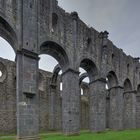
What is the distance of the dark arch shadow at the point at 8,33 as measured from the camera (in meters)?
11.5

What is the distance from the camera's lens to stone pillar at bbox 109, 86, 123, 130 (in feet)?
70.1

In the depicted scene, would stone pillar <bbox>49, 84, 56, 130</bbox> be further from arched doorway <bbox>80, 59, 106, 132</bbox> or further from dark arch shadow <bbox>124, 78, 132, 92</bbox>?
dark arch shadow <bbox>124, 78, 132, 92</bbox>

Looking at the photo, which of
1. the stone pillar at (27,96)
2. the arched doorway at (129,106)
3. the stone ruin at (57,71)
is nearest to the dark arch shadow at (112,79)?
the stone ruin at (57,71)

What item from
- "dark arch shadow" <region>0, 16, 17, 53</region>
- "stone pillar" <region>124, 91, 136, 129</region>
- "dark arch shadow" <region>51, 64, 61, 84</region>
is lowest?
"stone pillar" <region>124, 91, 136, 129</region>

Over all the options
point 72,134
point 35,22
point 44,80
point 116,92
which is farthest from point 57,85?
point 35,22

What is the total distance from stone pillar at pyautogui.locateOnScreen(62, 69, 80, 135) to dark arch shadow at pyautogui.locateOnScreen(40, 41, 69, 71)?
0.66 metres

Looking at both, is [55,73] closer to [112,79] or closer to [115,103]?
[112,79]

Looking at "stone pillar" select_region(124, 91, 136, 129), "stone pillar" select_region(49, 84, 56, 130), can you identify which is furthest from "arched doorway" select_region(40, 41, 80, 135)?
"stone pillar" select_region(124, 91, 136, 129)

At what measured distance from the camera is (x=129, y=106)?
25.0 meters

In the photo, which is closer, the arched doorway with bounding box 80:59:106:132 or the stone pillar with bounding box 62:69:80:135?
the stone pillar with bounding box 62:69:80:135

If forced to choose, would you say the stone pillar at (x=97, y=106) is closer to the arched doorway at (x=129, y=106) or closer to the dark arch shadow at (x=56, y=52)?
the dark arch shadow at (x=56, y=52)

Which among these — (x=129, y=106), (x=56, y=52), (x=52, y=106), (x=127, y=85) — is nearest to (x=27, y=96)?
(x=56, y=52)

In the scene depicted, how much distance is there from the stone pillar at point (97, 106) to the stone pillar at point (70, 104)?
110 inches

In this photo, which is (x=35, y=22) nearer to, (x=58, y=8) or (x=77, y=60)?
(x=58, y=8)
